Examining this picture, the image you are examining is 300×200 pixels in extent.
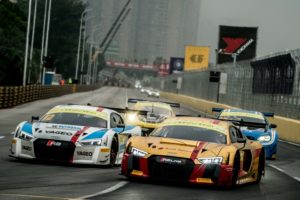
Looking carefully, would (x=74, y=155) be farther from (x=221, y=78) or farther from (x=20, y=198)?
(x=221, y=78)

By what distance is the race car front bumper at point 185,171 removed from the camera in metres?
11.9

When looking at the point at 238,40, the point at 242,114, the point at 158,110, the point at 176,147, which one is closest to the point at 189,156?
the point at 176,147

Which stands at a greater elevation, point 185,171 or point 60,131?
point 60,131

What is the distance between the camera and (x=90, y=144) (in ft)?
47.5

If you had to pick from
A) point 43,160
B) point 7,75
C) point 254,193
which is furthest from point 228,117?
point 7,75

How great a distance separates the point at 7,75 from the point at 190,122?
68347 mm

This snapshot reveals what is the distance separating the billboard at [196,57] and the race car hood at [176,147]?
119283 millimetres

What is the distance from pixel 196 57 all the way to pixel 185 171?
401 feet

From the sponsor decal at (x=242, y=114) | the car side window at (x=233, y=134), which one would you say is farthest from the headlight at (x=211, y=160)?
the sponsor decal at (x=242, y=114)

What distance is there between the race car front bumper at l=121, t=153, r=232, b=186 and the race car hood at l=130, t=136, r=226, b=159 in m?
0.11

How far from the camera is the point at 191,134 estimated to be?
13.1m

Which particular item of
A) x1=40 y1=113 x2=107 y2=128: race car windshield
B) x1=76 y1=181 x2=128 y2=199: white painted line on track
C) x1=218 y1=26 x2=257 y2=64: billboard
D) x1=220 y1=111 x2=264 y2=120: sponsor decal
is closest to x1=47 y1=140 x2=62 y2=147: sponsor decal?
x1=40 y1=113 x2=107 y2=128: race car windshield

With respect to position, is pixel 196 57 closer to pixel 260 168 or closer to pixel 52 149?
pixel 260 168

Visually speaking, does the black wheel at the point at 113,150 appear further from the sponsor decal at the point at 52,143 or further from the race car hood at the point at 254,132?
the race car hood at the point at 254,132
